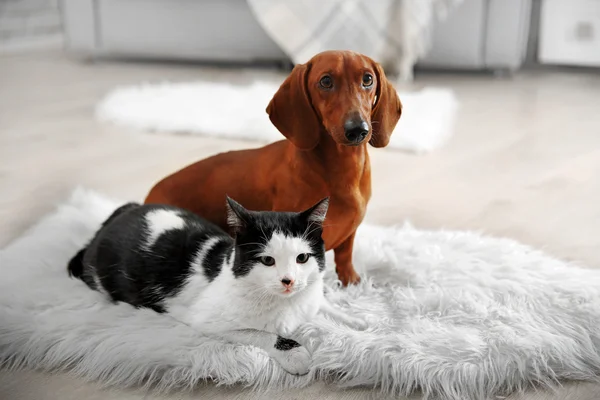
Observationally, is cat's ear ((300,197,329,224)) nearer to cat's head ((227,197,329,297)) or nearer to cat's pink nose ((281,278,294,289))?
cat's head ((227,197,329,297))

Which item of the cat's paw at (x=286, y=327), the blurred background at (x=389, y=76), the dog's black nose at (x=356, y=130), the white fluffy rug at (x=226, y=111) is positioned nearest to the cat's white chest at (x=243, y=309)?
the cat's paw at (x=286, y=327)

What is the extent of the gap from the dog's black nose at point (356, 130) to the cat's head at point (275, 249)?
105 mm

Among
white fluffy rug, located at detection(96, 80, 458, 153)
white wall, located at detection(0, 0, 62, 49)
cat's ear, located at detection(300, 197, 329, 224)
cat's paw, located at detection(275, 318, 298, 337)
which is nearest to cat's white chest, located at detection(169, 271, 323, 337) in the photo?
cat's paw, located at detection(275, 318, 298, 337)

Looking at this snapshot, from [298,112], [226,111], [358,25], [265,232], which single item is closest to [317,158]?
[298,112]

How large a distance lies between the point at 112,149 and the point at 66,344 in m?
1.32

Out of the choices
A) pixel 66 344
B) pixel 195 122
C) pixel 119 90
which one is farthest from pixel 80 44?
pixel 66 344

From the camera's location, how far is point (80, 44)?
145 inches

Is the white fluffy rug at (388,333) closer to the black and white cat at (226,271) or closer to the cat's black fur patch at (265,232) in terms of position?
the black and white cat at (226,271)

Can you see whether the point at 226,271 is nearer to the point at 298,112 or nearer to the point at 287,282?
the point at 287,282

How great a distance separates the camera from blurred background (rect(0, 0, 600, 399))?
188cm

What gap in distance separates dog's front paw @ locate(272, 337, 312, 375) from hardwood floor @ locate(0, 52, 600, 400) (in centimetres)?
4

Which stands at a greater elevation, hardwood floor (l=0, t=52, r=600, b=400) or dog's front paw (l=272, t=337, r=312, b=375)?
hardwood floor (l=0, t=52, r=600, b=400)

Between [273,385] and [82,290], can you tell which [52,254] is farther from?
[273,385]

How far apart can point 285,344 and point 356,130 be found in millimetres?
346
